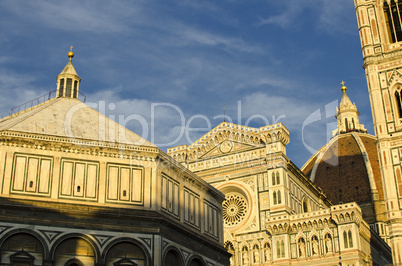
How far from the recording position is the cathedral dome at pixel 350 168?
92069 mm

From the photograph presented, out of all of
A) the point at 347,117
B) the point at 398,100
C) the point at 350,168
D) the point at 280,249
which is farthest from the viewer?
the point at 347,117

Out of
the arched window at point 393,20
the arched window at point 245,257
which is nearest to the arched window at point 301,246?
the arched window at point 245,257

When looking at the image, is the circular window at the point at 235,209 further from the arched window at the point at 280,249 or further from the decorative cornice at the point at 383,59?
the decorative cornice at the point at 383,59

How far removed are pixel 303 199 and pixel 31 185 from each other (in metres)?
37.1

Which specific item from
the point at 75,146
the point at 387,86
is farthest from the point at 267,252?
the point at 75,146

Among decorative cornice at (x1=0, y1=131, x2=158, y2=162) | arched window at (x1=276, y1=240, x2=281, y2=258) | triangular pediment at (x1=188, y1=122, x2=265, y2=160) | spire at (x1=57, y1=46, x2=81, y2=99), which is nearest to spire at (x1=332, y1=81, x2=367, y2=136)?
triangular pediment at (x1=188, y1=122, x2=265, y2=160)

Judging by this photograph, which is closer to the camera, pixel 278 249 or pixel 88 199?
pixel 88 199

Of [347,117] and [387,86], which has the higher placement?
[347,117]

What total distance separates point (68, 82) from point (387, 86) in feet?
89.4

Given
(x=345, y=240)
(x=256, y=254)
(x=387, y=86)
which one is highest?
(x=387, y=86)

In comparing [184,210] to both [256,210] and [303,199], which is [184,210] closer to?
[256,210]

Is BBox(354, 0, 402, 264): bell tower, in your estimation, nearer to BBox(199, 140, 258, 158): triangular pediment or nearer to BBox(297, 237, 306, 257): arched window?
BBox(297, 237, 306, 257): arched window

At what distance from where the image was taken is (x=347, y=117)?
4483 inches

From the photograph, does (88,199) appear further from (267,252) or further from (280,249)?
(267,252)
